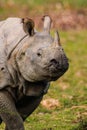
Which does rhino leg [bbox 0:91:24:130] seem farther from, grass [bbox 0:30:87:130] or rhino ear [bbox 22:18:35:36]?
grass [bbox 0:30:87:130]

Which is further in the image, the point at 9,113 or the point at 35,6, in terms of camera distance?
the point at 35,6

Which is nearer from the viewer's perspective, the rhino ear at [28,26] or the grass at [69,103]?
the rhino ear at [28,26]

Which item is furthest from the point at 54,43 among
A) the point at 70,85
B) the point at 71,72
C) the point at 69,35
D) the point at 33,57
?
the point at 69,35

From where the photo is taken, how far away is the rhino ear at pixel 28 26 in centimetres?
780

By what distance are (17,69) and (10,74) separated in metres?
0.11

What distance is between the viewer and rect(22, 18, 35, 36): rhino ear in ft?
25.6

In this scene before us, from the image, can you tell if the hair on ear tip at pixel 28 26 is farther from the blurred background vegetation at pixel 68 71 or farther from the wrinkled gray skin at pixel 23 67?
the blurred background vegetation at pixel 68 71

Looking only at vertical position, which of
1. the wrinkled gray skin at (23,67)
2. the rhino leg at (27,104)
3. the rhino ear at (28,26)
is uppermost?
the rhino ear at (28,26)

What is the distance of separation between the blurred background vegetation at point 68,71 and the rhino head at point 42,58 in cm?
258

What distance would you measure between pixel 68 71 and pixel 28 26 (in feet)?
26.4

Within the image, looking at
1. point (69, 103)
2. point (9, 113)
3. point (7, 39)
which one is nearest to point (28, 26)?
point (7, 39)

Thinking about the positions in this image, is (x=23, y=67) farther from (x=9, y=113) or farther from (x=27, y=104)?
(x=27, y=104)

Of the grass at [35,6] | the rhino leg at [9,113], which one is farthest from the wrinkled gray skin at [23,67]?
the grass at [35,6]

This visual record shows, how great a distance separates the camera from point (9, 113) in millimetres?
8062
